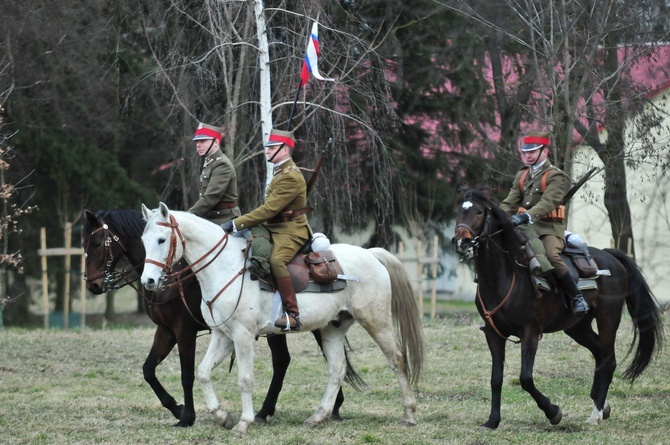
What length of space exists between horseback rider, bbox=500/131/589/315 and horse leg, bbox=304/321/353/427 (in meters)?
2.03

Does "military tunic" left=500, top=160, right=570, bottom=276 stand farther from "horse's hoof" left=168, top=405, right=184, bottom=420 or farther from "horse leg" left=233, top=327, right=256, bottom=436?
"horse's hoof" left=168, top=405, right=184, bottom=420

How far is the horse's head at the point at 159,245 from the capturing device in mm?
9266

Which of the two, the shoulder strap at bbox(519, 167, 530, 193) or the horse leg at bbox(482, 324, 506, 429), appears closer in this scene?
the horse leg at bbox(482, 324, 506, 429)

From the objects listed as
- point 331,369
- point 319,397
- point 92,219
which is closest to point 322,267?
point 331,369

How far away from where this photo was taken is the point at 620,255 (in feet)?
37.1

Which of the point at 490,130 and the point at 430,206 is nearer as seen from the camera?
the point at 430,206

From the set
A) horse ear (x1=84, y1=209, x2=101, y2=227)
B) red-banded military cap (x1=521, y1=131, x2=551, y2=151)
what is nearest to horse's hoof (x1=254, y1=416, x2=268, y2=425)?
horse ear (x1=84, y1=209, x2=101, y2=227)

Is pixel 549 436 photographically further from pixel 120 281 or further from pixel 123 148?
pixel 123 148

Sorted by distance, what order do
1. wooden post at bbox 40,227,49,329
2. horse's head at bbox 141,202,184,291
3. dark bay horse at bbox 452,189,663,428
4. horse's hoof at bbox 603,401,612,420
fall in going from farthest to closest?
wooden post at bbox 40,227,49,329
horse's hoof at bbox 603,401,612,420
dark bay horse at bbox 452,189,663,428
horse's head at bbox 141,202,184,291

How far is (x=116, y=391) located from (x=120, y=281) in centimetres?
321

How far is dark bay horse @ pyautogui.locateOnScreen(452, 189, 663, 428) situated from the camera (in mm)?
9672

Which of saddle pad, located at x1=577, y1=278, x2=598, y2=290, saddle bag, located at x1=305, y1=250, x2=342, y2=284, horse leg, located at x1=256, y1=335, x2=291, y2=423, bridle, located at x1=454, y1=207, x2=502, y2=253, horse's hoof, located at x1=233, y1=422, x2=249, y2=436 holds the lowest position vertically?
horse's hoof, located at x1=233, y1=422, x2=249, y2=436

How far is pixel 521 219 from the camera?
32.4ft

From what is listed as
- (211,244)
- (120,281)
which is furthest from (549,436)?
(120,281)
